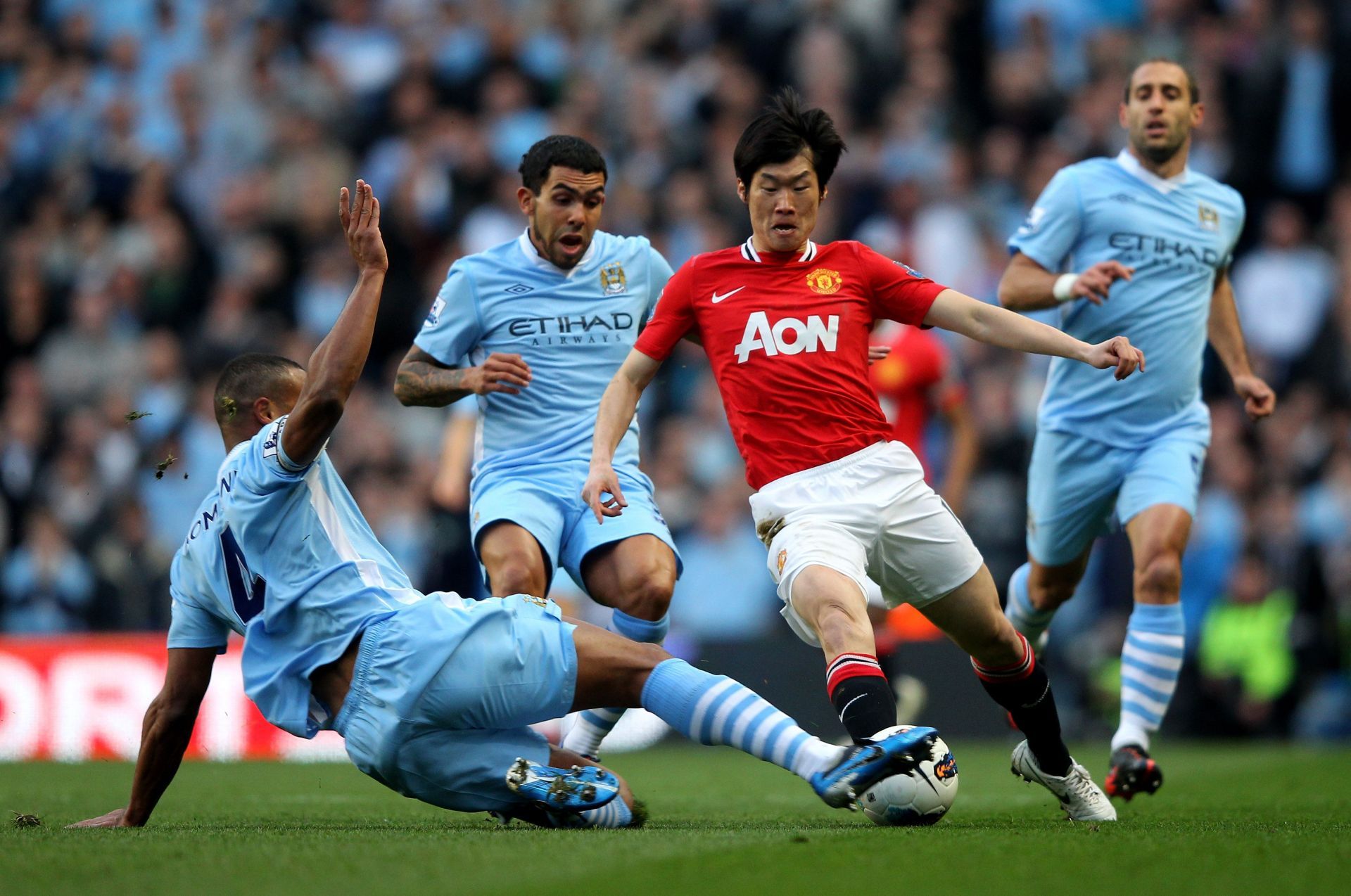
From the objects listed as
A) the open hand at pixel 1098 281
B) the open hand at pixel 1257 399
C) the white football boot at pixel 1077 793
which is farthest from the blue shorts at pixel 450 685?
the open hand at pixel 1257 399

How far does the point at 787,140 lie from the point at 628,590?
6.45 ft

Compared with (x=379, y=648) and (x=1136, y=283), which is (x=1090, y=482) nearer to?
(x=1136, y=283)

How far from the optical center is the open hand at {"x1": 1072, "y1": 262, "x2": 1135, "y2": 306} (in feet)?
21.2

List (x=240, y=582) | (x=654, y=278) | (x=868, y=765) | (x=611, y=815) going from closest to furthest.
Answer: (x=868, y=765) → (x=240, y=582) → (x=611, y=815) → (x=654, y=278)

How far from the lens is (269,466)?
5090 millimetres

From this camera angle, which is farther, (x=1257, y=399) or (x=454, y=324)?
(x=1257, y=399)

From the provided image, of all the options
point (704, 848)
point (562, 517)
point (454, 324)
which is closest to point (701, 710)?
point (704, 848)

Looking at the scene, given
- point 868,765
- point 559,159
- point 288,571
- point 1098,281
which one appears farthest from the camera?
point 559,159

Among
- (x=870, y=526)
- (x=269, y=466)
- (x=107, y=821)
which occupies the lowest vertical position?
(x=107, y=821)

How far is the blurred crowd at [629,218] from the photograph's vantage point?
12.2 m

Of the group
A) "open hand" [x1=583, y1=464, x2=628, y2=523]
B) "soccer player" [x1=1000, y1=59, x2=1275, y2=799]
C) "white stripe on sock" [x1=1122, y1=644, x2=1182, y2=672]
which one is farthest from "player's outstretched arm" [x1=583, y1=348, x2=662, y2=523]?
"white stripe on sock" [x1=1122, y1=644, x2=1182, y2=672]

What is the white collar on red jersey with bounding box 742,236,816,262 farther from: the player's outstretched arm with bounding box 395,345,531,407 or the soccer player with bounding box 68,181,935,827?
the soccer player with bounding box 68,181,935,827

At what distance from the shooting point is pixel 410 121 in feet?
50.2

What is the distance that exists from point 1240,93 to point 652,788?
8593 mm
